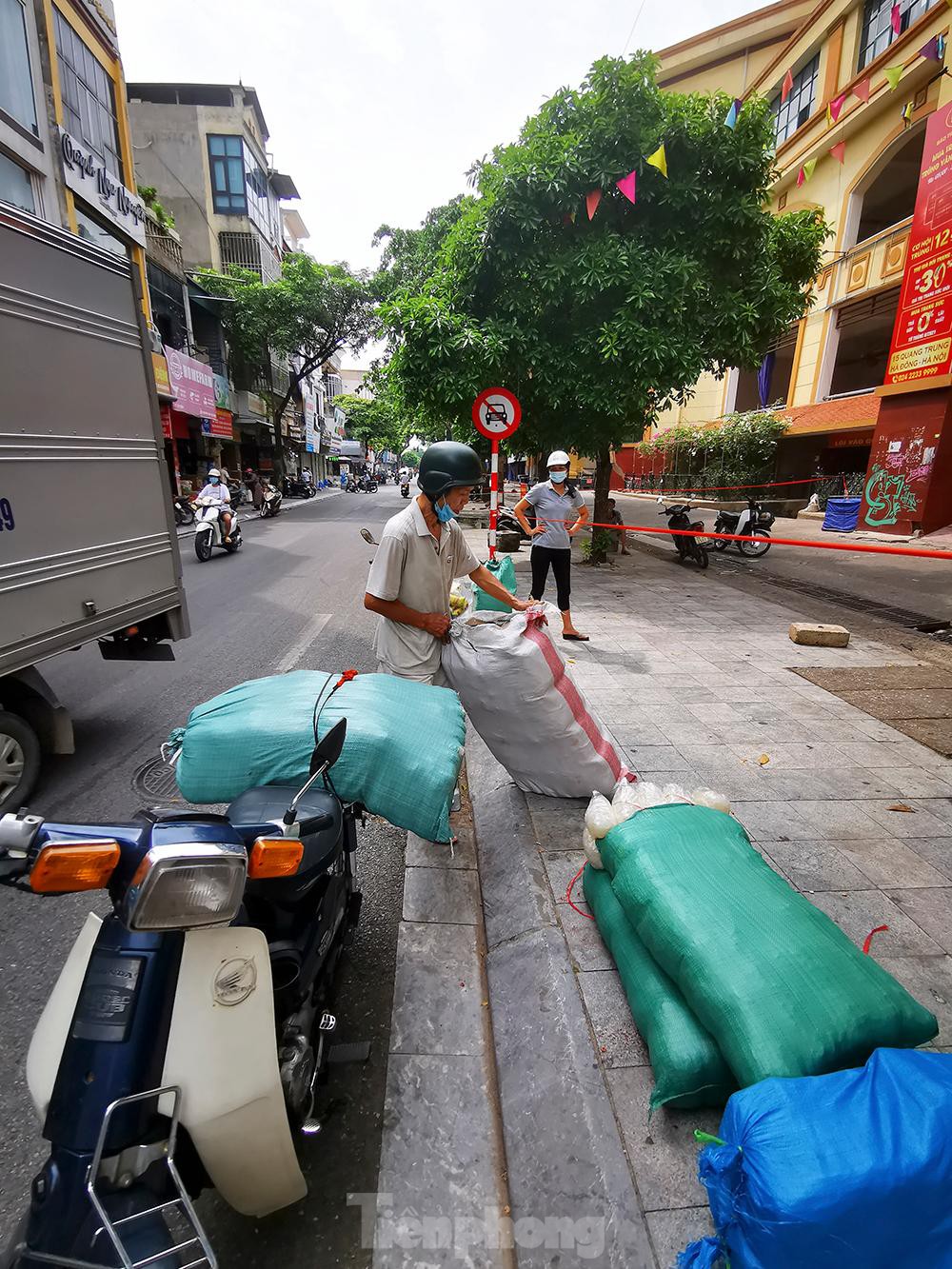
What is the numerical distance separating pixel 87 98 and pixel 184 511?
934cm

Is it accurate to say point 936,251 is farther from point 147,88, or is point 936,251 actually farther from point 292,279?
point 147,88

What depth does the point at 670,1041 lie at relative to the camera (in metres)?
1.58

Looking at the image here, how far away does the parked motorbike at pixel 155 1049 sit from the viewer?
1084 millimetres

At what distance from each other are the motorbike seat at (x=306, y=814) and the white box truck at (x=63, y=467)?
2.05 metres

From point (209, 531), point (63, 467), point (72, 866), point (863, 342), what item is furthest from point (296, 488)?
point (72, 866)

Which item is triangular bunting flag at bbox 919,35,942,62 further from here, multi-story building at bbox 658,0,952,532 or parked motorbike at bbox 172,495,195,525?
parked motorbike at bbox 172,495,195,525

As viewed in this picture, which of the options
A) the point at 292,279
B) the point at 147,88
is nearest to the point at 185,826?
the point at 292,279

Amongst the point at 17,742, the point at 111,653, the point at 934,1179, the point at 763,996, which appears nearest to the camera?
the point at 934,1179

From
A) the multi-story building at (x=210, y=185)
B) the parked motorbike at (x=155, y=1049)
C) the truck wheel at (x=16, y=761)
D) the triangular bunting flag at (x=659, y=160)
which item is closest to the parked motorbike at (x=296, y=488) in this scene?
the multi-story building at (x=210, y=185)

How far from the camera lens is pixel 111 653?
169 inches

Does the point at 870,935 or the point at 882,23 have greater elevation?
the point at 882,23

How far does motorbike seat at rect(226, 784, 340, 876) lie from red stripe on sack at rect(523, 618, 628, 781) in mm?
1212

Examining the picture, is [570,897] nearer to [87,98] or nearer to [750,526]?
[750,526]

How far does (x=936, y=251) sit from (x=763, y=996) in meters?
16.8
